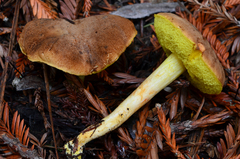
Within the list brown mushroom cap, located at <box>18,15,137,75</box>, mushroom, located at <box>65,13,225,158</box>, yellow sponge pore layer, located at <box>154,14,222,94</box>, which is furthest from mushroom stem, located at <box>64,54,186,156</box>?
brown mushroom cap, located at <box>18,15,137,75</box>

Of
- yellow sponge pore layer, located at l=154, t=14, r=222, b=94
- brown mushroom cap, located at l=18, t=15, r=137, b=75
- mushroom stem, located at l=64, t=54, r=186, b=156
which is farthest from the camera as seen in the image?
mushroom stem, located at l=64, t=54, r=186, b=156

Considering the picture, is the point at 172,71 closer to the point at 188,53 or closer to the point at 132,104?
the point at 188,53

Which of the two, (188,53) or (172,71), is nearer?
(188,53)

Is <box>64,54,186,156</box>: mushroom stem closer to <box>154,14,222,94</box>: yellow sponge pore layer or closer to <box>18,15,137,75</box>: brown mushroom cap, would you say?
<box>154,14,222,94</box>: yellow sponge pore layer

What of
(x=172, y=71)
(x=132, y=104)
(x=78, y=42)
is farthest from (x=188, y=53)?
(x=78, y=42)

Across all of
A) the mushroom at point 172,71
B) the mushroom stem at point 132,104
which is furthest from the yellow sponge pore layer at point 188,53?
the mushroom stem at point 132,104

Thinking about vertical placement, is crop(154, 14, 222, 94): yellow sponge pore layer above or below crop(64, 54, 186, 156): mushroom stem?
above
